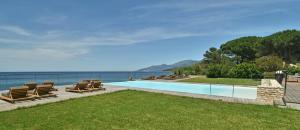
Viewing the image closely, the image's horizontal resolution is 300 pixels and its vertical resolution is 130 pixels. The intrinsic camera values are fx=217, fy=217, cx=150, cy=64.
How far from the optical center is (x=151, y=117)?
5.96 metres

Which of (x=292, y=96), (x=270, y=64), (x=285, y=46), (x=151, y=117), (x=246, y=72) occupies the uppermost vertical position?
(x=285, y=46)

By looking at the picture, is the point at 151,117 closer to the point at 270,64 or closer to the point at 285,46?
the point at 270,64

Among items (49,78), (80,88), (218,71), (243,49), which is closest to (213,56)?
(243,49)

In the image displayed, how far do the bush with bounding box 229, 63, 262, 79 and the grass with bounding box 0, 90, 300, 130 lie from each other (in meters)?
15.4

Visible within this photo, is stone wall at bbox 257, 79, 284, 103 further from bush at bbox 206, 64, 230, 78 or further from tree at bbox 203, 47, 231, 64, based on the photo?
tree at bbox 203, 47, 231, 64

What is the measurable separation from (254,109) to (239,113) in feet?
2.94

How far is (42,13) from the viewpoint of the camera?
15258 millimetres

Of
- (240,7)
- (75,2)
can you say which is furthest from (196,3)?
(75,2)

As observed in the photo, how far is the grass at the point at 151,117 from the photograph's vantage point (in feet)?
16.9

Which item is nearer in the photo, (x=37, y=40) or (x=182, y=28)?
(x=37, y=40)

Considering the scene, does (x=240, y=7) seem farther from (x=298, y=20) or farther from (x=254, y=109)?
(x=298, y=20)

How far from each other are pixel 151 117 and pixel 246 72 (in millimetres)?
18525

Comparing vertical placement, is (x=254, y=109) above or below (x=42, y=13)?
below

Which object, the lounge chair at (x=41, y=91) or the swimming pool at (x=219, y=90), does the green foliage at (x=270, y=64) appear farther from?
the lounge chair at (x=41, y=91)
